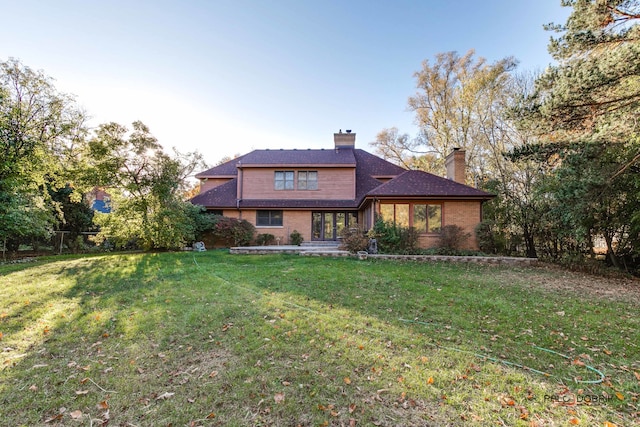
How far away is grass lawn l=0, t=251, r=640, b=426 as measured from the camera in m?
2.66

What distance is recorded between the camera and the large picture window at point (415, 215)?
45.7 ft

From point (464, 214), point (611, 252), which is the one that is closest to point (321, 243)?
point (464, 214)

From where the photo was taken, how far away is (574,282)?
8.73 m

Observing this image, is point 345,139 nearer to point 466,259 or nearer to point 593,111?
point 466,259

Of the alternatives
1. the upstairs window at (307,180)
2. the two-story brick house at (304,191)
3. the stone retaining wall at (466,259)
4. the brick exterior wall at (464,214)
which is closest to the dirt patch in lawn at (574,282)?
the stone retaining wall at (466,259)

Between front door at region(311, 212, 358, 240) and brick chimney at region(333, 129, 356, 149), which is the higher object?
brick chimney at region(333, 129, 356, 149)

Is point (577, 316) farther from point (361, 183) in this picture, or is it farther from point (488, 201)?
point (361, 183)

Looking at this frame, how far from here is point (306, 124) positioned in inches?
919

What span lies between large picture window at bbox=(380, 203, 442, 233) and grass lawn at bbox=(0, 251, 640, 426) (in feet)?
22.4

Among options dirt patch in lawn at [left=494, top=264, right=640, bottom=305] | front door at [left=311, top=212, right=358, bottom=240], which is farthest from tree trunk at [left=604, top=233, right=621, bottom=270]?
front door at [left=311, top=212, right=358, bottom=240]

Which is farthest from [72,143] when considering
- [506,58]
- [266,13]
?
[506,58]

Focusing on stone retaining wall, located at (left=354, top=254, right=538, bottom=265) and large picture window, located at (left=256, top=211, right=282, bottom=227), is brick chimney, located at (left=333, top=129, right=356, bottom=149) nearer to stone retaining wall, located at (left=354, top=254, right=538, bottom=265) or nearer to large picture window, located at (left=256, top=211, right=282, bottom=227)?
large picture window, located at (left=256, top=211, right=282, bottom=227)

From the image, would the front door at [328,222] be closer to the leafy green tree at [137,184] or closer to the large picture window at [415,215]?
the large picture window at [415,215]

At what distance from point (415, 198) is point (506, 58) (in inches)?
615
